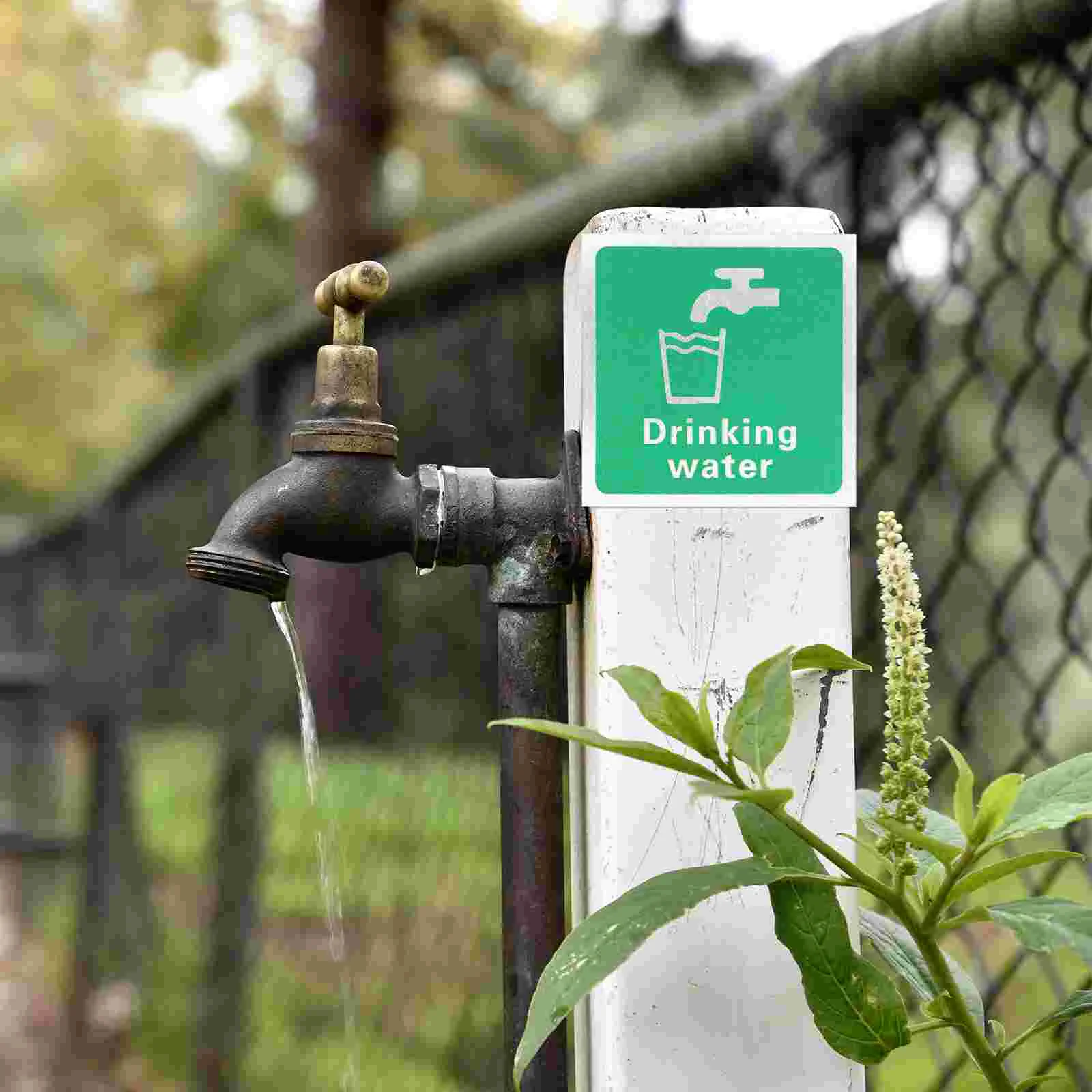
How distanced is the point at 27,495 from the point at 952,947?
1822cm

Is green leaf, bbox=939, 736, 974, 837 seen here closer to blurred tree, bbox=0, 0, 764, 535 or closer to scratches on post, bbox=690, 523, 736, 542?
scratches on post, bbox=690, 523, 736, 542

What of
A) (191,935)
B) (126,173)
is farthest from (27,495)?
(191,935)

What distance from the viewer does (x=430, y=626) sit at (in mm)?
3072

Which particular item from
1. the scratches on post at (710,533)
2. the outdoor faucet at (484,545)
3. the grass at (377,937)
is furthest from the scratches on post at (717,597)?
Result: the grass at (377,937)

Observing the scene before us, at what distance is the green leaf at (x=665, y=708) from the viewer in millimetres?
828

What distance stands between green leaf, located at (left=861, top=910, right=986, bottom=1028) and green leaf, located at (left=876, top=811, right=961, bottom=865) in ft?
0.44

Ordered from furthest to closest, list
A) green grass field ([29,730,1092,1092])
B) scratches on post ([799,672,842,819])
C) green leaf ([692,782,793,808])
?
green grass field ([29,730,1092,1092]) < scratches on post ([799,672,842,819]) < green leaf ([692,782,793,808])

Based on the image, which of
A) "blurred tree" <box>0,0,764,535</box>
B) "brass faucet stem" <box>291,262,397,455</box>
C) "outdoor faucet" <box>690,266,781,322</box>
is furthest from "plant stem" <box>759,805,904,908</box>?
"blurred tree" <box>0,0,764,535</box>

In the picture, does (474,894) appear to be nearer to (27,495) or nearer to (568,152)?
(568,152)

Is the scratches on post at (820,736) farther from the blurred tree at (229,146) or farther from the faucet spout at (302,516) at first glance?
the blurred tree at (229,146)

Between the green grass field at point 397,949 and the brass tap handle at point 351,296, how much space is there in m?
1.07

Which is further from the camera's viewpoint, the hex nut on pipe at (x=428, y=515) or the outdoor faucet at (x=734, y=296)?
the hex nut on pipe at (x=428, y=515)

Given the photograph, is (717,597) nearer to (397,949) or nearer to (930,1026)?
(930,1026)

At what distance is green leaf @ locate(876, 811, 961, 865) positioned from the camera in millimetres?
793
